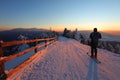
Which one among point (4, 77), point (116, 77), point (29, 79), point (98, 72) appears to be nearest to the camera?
point (4, 77)

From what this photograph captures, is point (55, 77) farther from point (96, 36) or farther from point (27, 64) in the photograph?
point (96, 36)

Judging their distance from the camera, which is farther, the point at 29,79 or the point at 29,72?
the point at 29,72

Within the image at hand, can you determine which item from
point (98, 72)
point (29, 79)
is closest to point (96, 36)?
point (98, 72)

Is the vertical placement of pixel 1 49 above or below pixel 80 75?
above

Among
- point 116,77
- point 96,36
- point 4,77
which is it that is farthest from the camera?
point 96,36

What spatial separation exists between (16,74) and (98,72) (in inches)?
153

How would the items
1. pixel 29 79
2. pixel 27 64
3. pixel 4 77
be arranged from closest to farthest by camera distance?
pixel 4 77 < pixel 29 79 < pixel 27 64

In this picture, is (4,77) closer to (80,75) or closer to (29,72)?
(29,72)

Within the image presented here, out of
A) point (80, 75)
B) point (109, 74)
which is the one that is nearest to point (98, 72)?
point (109, 74)

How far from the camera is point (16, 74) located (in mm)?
7512

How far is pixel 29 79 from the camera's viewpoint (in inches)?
280

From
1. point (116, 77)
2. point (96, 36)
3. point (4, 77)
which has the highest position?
point (96, 36)

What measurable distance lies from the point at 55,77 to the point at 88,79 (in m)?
1.39

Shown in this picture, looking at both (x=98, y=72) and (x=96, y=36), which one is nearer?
(x=98, y=72)
